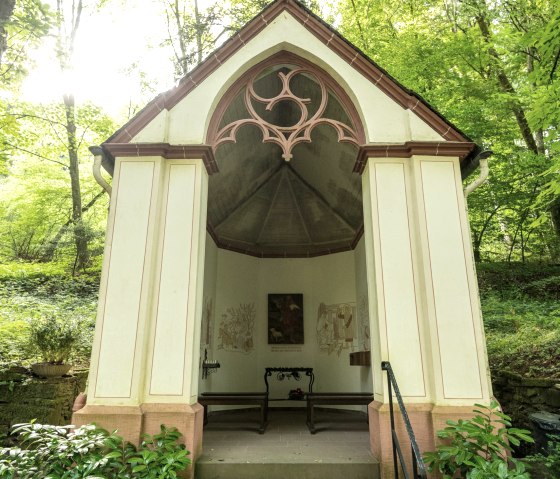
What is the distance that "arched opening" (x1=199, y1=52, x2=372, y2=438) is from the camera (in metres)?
7.85

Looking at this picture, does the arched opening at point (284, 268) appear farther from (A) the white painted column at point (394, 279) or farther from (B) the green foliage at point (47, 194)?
(B) the green foliage at point (47, 194)

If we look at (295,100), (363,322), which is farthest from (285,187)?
(295,100)

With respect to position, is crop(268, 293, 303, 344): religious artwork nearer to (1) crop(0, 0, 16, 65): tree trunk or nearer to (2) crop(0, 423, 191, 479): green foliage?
(2) crop(0, 423, 191, 479): green foliage

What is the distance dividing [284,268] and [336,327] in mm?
1899

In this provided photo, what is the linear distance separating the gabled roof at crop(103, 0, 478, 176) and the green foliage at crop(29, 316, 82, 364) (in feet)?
10.4

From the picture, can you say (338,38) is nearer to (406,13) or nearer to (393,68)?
(393,68)

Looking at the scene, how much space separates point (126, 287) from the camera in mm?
4617

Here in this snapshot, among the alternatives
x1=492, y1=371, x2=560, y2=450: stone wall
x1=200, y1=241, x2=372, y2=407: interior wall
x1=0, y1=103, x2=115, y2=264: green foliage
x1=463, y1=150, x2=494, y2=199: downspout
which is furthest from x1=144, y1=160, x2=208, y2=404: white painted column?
x1=0, y1=103, x2=115, y2=264: green foliage

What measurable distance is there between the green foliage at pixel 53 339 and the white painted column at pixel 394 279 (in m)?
4.82

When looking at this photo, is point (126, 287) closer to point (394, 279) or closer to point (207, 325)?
point (394, 279)

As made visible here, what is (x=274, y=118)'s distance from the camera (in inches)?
298

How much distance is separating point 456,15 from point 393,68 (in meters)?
2.30

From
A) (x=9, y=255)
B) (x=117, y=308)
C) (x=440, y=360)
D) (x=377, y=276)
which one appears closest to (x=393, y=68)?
(x=377, y=276)

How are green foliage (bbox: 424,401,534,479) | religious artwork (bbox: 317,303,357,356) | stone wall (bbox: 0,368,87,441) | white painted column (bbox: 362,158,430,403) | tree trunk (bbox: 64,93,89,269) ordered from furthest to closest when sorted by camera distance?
tree trunk (bbox: 64,93,89,269) → religious artwork (bbox: 317,303,357,356) → stone wall (bbox: 0,368,87,441) → white painted column (bbox: 362,158,430,403) → green foliage (bbox: 424,401,534,479)
